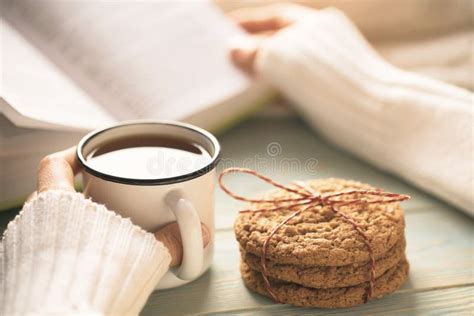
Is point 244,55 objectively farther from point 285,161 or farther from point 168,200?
point 168,200

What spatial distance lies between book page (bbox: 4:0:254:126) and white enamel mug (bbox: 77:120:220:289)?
0.66 ft

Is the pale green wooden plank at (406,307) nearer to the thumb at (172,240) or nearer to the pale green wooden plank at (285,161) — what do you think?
the thumb at (172,240)

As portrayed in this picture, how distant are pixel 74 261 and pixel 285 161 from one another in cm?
45

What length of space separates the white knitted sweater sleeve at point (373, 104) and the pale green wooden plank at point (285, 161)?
0.06 feet

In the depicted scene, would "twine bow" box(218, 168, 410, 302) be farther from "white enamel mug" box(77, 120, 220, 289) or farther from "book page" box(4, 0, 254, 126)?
"book page" box(4, 0, 254, 126)

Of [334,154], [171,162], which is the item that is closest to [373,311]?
[171,162]

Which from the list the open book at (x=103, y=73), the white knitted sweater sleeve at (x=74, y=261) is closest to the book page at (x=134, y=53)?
the open book at (x=103, y=73)

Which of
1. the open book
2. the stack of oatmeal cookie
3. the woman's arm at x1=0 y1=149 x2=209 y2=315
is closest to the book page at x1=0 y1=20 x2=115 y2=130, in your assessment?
the open book

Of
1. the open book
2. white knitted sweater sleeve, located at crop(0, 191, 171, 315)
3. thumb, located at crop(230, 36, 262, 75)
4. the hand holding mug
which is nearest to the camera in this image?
white knitted sweater sleeve, located at crop(0, 191, 171, 315)

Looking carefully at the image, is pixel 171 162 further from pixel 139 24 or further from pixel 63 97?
pixel 139 24

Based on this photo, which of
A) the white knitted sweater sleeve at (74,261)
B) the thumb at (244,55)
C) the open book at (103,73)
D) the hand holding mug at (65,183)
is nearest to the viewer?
the white knitted sweater sleeve at (74,261)

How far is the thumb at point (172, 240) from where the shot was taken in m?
0.55

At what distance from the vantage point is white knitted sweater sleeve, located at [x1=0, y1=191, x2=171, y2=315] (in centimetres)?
44

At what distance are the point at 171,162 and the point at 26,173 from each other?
0.21 meters
